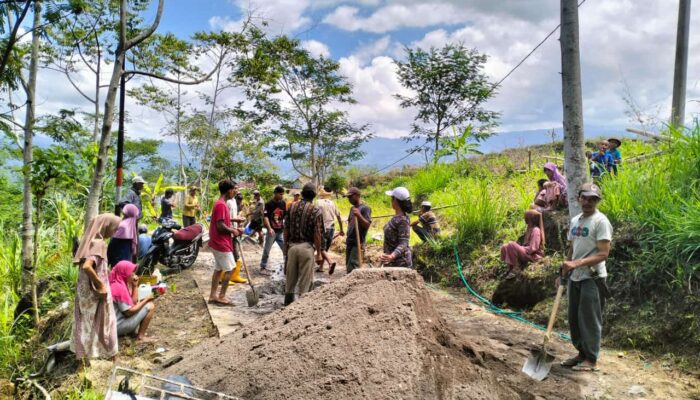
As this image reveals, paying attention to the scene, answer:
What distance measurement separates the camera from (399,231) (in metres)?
5.23

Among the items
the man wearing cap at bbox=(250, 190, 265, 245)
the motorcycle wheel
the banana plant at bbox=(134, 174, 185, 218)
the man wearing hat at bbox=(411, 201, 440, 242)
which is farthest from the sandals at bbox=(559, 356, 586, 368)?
the banana plant at bbox=(134, 174, 185, 218)

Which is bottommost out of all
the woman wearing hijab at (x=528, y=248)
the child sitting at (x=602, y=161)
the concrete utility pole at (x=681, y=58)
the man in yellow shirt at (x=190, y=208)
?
the woman wearing hijab at (x=528, y=248)

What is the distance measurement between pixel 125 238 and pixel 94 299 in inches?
63.1

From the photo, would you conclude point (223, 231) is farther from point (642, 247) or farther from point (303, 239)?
point (642, 247)

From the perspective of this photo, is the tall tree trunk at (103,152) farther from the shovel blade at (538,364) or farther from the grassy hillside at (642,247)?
the grassy hillside at (642,247)

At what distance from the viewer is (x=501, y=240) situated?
26.8 feet

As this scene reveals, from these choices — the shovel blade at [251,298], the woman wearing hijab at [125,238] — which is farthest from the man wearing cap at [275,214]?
the woman wearing hijab at [125,238]

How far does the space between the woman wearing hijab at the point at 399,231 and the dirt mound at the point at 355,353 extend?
0.99 meters

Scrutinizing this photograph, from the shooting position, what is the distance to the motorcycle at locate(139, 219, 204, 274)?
26.1ft

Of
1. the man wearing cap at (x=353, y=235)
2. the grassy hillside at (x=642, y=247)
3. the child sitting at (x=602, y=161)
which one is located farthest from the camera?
the child sitting at (x=602, y=161)

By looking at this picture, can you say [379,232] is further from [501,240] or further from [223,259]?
[223,259]

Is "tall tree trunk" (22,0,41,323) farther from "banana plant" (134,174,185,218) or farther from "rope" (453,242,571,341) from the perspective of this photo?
"banana plant" (134,174,185,218)

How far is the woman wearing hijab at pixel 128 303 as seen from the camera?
15.5 feet

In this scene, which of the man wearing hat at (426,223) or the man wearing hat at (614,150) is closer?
the man wearing hat at (614,150)
